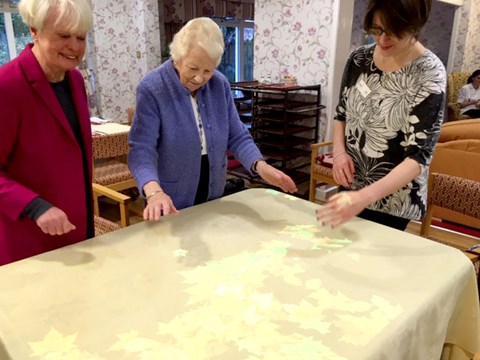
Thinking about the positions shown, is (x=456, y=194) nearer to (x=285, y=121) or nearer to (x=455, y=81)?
(x=285, y=121)

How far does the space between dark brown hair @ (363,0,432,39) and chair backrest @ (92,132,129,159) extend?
2.29 meters

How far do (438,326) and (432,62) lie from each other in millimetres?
750

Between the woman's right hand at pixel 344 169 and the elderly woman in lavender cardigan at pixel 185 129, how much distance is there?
18 centimetres

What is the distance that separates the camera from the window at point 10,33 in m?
4.93

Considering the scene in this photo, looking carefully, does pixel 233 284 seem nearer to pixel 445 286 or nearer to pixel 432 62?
pixel 445 286

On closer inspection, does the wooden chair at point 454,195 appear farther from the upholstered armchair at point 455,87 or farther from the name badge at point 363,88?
the upholstered armchair at point 455,87

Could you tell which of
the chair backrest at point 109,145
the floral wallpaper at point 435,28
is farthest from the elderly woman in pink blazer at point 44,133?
the floral wallpaper at point 435,28

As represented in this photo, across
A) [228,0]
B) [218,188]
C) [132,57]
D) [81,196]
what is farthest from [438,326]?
[228,0]

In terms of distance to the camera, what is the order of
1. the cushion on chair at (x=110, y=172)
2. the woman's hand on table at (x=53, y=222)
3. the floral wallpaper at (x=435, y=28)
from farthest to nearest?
the floral wallpaper at (x=435, y=28)
the cushion on chair at (x=110, y=172)
the woman's hand on table at (x=53, y=222)

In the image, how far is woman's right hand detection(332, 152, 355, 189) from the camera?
143cm

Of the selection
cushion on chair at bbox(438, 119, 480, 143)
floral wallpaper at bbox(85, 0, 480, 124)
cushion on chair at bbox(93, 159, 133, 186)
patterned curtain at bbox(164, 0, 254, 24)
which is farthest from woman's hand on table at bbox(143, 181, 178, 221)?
patterned curtain at bbox(164, 0, 254, 24)

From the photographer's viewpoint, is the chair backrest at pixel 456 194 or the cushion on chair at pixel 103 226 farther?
the cushion on chair at pixel 103 226

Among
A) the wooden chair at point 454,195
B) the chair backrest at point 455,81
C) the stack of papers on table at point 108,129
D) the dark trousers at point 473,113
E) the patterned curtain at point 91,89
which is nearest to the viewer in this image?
the wooden chair at point 454,195

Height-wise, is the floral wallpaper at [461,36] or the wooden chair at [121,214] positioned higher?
the floral wallpaper at [461,36]
